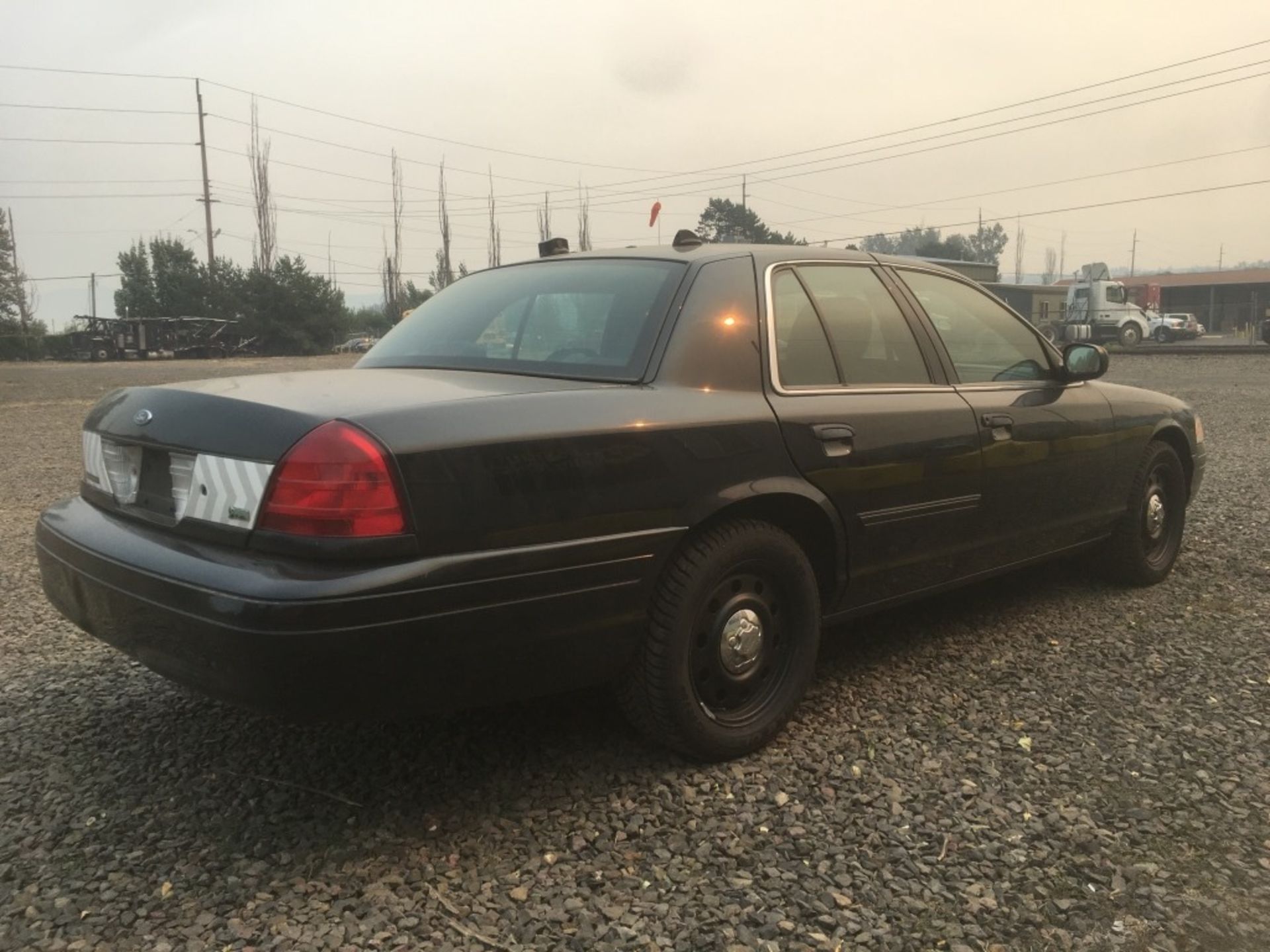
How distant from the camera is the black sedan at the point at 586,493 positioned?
2.19m

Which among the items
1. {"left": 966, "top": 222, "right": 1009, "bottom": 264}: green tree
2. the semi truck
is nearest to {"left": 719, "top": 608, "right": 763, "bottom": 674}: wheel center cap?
the semi truck

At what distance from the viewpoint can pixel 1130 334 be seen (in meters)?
38.7

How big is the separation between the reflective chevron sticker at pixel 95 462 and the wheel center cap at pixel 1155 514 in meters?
4.17

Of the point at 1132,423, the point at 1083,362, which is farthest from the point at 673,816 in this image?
the point at 1132,423

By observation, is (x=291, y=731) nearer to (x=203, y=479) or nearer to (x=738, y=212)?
(x=203, y=479)

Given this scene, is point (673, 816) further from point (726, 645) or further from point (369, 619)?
point (369, 619)

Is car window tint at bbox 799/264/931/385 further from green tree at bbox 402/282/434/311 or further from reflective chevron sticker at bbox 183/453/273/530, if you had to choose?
green tree at bbox 402/282/434/311

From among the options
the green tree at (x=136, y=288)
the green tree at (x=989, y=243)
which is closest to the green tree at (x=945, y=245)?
the green tree at (x=989, y=243)

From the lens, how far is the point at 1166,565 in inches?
186

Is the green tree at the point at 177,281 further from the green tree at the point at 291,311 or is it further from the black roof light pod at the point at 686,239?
the black roof light pod at the point at 686,239

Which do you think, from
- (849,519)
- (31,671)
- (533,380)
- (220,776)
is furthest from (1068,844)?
(31,671)

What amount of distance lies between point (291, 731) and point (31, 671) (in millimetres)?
1195

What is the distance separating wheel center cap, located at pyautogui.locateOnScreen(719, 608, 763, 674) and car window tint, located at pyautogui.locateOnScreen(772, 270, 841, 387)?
2.33 ft

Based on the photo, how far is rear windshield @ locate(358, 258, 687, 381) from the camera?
2.88 m
